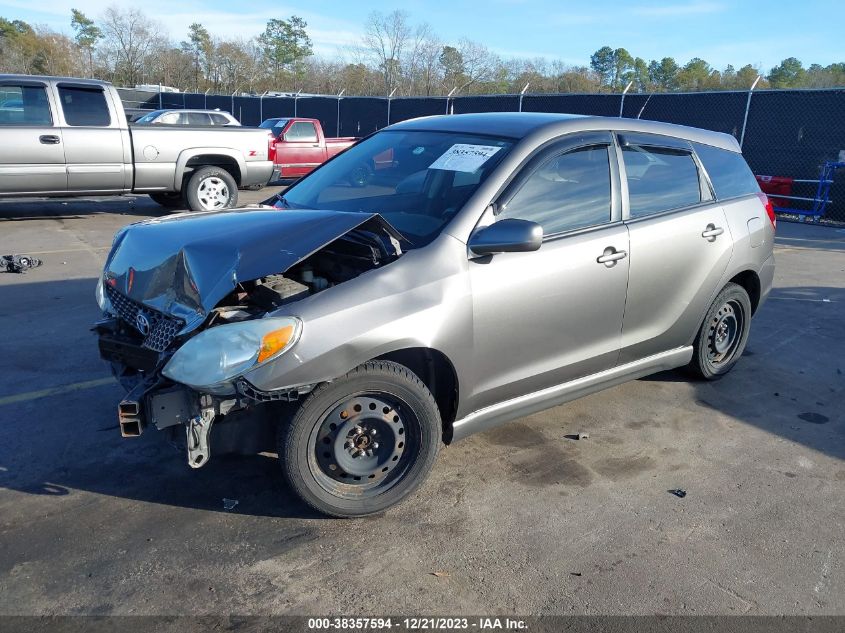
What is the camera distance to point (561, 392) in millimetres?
4074

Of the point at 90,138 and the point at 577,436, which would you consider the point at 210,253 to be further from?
the point at 90,138

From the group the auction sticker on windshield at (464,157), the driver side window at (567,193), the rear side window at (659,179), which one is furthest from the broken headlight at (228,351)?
the rear side window at (659,179)

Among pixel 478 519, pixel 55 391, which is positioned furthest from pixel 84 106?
pixel 478 519

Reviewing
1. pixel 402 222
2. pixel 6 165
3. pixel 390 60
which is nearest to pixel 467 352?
pixel 402 222

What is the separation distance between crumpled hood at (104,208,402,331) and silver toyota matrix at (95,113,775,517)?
11 millimetres

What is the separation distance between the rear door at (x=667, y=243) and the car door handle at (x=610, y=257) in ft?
0.47

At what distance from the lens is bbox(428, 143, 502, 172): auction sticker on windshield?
12.9 ft

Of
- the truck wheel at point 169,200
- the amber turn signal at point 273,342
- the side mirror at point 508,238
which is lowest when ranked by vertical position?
the truck wheel at point 169,200

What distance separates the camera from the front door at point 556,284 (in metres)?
3.63

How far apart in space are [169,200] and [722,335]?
1037 centimetres

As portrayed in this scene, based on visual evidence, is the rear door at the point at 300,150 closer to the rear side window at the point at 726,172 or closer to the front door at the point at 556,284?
the rear side window at the point at 726,172

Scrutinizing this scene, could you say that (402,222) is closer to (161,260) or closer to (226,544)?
(161,260)

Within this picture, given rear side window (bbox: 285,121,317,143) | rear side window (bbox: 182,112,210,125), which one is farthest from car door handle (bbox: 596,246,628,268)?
rear side window (bbox: 182,112,210,125)

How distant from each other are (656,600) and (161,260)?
105 inches
